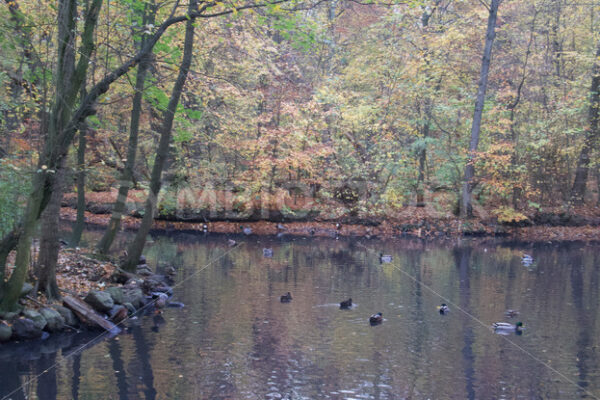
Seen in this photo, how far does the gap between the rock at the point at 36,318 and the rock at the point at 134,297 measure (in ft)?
7.22

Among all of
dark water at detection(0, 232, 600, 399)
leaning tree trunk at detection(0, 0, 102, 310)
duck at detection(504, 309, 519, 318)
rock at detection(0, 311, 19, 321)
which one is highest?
leaning tree trunk at detection(0, 0, 102, 310)

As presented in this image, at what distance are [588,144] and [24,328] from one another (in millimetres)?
27740

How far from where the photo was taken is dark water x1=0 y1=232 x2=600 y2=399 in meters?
7.26

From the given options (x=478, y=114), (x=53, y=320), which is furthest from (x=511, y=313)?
(x=478, y=114)

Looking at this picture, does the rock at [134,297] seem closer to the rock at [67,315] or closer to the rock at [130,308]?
the rock at [130,308]

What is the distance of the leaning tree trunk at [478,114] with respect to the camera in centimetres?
2498

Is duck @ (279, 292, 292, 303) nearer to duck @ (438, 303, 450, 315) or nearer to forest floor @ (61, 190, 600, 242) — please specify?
duck @ (438, 303, 450, 315)

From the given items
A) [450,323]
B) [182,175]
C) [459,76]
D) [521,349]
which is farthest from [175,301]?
[459,76]

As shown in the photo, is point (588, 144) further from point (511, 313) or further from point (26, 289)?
point (26, 289)

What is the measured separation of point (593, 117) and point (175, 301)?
2486 centimetres

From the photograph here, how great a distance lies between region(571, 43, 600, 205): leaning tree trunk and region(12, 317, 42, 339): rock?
26.7 metres

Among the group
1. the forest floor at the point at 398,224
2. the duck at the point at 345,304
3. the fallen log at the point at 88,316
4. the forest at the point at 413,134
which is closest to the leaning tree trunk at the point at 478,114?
the forest at the point at 413,134

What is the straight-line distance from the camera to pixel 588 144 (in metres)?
27.3

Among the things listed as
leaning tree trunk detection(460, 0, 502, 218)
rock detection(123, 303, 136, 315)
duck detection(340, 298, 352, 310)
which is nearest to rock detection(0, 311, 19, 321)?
rock detection(123, 303, 136, 315)
